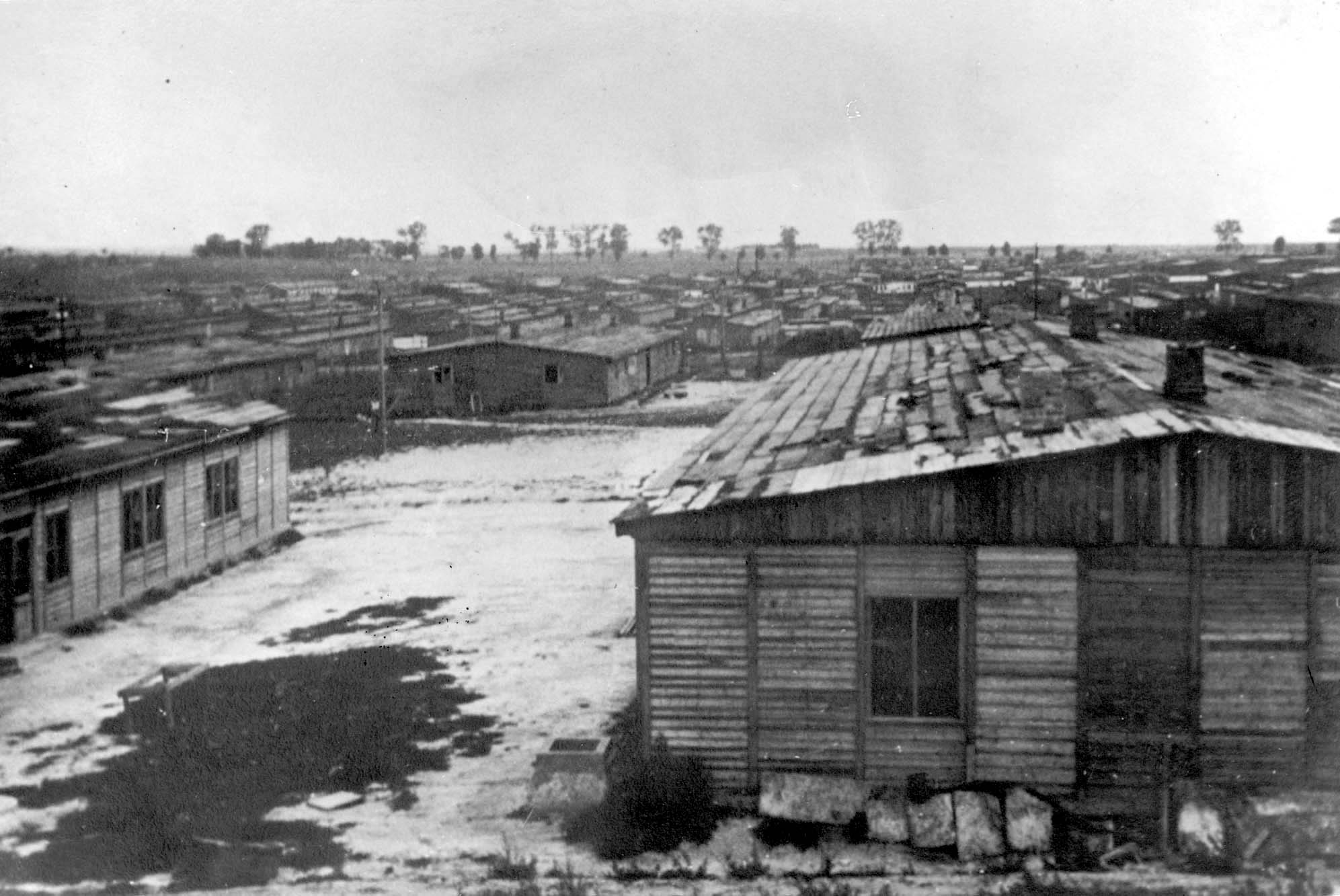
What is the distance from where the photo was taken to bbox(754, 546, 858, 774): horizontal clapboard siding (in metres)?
14.5

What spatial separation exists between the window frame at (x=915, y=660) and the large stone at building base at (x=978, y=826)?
970 millimetres

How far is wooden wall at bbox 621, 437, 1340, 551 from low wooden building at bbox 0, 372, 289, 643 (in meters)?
13.5

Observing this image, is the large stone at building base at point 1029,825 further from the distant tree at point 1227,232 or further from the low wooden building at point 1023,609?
the distant tree at point 1227,232

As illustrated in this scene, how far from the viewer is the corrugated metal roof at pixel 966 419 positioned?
47.0ft

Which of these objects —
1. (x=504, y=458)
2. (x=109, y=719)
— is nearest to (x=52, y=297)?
(x=504, y=458)

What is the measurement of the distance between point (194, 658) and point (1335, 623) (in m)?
17.9

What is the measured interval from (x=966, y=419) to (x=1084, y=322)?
1254 cm

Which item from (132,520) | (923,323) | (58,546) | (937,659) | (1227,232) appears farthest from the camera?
(1227,232)

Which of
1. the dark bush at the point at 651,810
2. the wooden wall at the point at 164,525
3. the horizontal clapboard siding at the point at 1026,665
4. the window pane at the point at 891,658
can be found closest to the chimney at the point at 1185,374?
the horizontal clapboard siding at the point at 1026,665

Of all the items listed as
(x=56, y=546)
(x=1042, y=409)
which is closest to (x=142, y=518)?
(x=56, y=546)

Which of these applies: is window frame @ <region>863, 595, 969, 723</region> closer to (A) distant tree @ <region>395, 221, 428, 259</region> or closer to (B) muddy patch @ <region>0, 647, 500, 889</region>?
(B) muddy patch @ <region>0, 647, 500, 889</region>

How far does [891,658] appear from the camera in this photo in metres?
14.5

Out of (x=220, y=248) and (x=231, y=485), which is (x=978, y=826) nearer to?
(x=231, y=485)

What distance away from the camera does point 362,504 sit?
37.1 m
